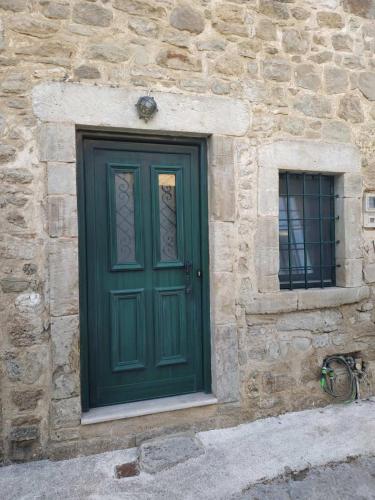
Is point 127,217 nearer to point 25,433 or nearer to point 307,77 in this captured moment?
point 25,433

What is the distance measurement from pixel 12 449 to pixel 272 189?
270cm

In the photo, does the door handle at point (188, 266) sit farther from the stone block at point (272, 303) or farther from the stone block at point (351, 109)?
the stone block at point (351, 109)

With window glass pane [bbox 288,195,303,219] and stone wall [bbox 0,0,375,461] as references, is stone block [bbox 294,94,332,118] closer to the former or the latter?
stone wall [bbox 0,0,375,461]

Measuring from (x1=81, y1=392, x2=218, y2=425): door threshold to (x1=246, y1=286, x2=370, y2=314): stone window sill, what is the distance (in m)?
0.80

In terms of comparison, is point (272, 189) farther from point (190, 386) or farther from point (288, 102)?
point (190, 386)

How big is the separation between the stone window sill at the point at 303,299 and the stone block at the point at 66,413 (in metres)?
1.48

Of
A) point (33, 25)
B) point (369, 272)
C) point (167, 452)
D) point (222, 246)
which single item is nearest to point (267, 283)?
point (222, 246)

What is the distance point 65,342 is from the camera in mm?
2568

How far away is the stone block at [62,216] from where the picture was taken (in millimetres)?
Result: 2531

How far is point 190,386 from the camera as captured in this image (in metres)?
3.05

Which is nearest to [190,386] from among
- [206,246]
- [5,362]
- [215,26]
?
[206,246]

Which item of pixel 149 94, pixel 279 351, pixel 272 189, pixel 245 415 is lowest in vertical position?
pixel 245 415

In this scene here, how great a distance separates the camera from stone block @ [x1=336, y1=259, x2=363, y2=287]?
11.2 feet

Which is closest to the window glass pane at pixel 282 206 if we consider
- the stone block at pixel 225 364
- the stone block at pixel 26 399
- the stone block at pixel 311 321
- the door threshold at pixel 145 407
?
the stone block at pixel 311 321
